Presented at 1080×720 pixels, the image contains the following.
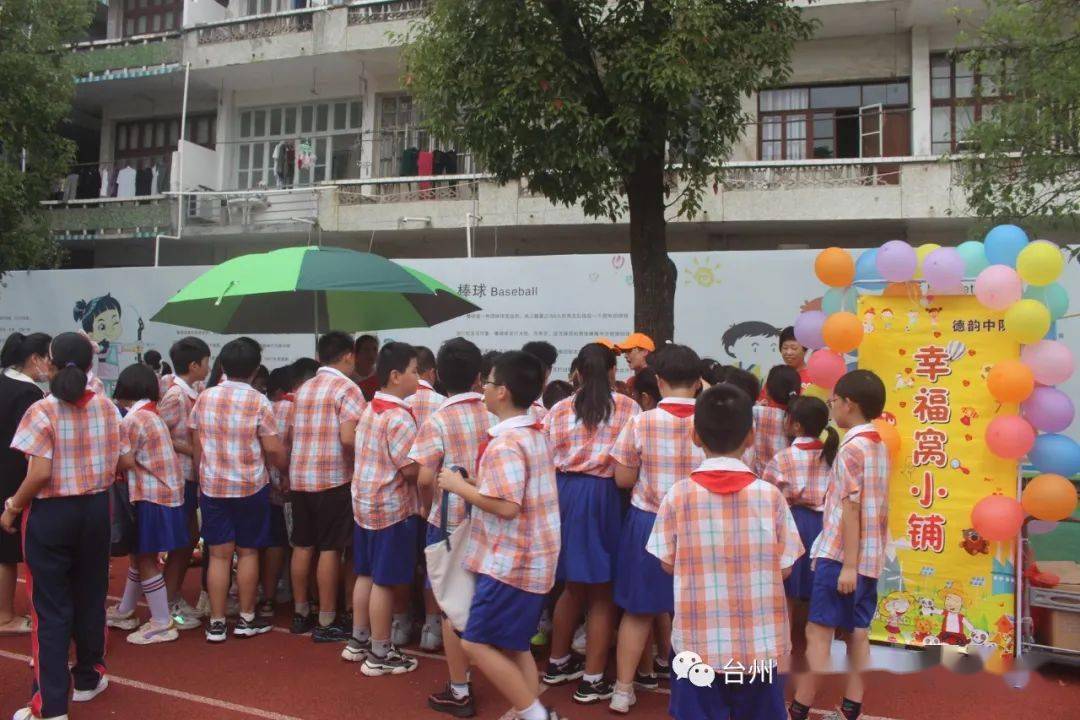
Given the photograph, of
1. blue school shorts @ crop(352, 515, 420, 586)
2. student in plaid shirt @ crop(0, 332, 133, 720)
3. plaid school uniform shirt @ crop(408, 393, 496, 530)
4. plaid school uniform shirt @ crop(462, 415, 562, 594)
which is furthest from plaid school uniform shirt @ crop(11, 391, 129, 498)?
plaid school uniform shirt @ crop(462, 415, 562, 594)

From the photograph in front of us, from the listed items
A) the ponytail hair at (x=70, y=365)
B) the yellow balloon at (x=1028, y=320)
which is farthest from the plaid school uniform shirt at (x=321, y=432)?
the yellow balloon at (x=1028, y=320)

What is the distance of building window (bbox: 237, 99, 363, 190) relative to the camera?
1662cm

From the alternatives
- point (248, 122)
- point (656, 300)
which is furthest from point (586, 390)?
point (248, 122)

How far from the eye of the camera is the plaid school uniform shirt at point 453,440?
3.91m

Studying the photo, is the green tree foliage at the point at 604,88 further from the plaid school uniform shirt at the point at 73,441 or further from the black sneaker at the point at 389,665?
the plaid school uniform shirt at the point at 73,441

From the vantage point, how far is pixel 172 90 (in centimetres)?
1780

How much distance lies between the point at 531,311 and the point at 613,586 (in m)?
5.32

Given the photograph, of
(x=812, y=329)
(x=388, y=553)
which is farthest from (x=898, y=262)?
(x=388, y=553)

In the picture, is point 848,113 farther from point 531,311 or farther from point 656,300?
point 656,300

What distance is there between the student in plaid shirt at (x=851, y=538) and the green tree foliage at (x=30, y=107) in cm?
1195

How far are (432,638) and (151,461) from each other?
186 centimetres

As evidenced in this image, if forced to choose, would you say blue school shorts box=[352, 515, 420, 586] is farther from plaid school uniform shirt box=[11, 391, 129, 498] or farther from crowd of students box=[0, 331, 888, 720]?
plaid school uniform shirt box=[11, 391, 129, 498]

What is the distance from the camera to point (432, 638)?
4.98 m
